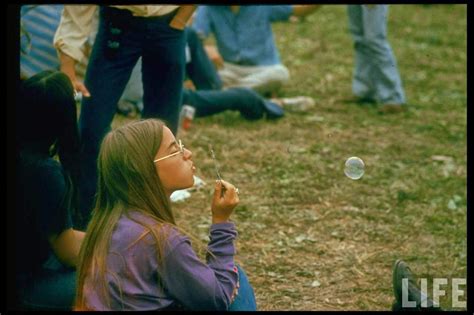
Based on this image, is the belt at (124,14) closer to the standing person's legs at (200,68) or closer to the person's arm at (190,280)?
the person's arm at (190,280)

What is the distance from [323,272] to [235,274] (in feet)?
4.69

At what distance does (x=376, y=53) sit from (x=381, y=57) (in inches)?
1.9

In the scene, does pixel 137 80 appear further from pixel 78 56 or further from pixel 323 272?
pixel 323 272

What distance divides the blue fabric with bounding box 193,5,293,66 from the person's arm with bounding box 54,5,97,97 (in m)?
2.69

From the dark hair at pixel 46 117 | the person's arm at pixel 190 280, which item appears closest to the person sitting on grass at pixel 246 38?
the dark hair at pixel 46 117

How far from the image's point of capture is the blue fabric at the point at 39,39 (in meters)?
5.79

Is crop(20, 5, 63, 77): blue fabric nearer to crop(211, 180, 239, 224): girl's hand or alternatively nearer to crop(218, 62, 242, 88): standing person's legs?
crop(218, 62, 242, 88): standing person's legs

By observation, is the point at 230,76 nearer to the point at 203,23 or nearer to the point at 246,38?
the point at 246,38

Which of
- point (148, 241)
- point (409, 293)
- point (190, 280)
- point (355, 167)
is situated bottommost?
point (409, 293)

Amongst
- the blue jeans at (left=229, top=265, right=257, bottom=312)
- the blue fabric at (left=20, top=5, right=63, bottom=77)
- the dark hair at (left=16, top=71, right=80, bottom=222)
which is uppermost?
the dark hair at (left=16, top=71, right=80, bottom=222)

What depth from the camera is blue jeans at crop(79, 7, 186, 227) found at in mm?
4121

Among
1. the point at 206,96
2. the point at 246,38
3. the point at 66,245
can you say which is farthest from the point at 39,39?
the point at 66,245

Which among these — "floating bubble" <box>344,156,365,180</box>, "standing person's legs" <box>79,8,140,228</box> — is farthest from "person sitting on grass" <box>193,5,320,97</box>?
"floating bubble" <box>344,156,365,180</box>

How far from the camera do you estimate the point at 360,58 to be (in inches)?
280
